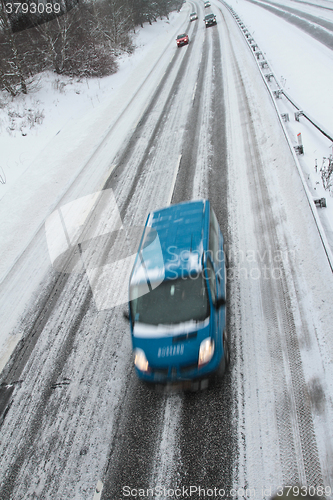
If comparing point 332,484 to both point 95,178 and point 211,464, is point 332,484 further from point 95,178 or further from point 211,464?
point 95,178

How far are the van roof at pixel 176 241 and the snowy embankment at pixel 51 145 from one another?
3679mm

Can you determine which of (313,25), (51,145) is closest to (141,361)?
(51,145)

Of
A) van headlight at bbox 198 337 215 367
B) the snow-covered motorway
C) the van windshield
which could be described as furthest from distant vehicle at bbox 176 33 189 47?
van headlight at bbox 198 337 215 367

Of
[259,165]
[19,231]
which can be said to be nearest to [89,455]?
[19,231]

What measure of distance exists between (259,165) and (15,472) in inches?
380

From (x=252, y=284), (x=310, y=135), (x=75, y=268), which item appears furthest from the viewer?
(x=310, y=135)

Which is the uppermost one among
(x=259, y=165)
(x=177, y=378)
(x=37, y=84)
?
(x=37, y=84)

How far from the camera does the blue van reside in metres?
4.24

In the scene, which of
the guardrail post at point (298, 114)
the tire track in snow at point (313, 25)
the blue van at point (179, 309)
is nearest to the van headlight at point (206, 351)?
the blue van at point (179, 309)

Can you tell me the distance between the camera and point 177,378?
4223 millimetres

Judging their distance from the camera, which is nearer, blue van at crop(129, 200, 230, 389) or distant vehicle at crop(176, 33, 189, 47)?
blue van at crop(129, 200, 230, 389)

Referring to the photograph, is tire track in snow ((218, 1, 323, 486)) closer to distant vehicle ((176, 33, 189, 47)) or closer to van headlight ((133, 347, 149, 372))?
van headlight ((133, 347, 149, 372))

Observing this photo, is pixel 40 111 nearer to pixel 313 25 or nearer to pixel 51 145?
pixel 51 145

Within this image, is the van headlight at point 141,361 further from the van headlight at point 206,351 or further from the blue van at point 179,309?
the van headlight at point 206,351
